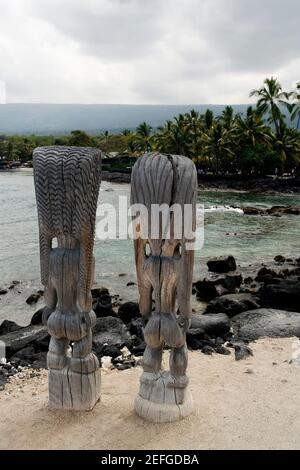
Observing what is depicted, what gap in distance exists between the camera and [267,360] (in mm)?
6785

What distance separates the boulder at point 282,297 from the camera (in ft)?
33.2

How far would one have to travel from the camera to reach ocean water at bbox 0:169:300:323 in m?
13.9

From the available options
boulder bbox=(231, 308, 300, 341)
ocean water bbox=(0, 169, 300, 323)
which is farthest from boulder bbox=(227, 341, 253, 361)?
ocean water bbox=(0, 169, 300, 323)

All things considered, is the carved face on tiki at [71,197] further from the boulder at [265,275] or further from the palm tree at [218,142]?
the palm tree at [218,142]

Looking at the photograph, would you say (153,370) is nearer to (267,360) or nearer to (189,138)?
(267,360)

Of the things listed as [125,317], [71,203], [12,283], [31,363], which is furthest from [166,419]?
[12,283]

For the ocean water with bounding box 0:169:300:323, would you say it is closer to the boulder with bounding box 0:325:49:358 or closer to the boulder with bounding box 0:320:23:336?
the boulder with bounding box 0:320:23:336

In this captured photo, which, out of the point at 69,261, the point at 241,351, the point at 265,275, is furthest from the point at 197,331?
the point at 265,275

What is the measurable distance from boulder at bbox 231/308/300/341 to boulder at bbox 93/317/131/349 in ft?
5.84

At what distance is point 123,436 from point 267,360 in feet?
9.42

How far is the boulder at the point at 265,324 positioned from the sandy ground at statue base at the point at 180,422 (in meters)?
1.61

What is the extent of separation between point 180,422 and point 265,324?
3.89 metres

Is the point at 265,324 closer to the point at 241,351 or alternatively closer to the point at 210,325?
the point at 210,325

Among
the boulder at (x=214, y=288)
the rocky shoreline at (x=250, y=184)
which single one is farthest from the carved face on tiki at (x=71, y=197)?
the rocky shoreline at (x=250, y=184)
